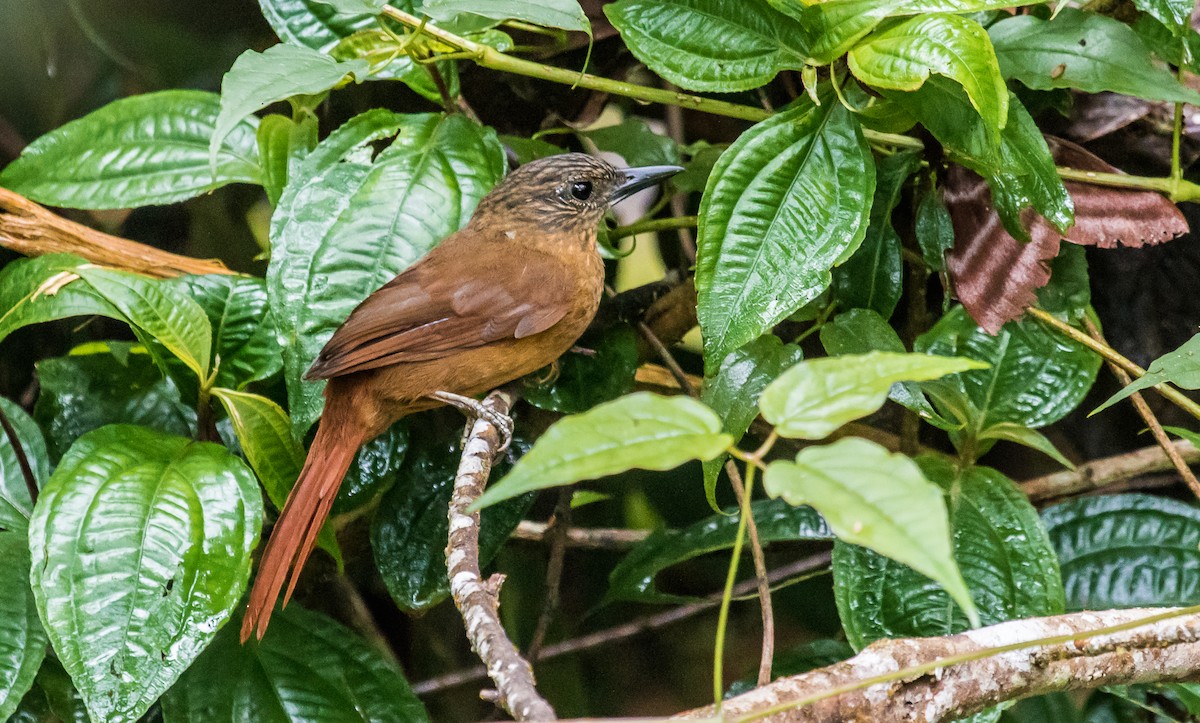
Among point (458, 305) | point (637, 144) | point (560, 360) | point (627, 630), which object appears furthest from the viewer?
point (627, 630)

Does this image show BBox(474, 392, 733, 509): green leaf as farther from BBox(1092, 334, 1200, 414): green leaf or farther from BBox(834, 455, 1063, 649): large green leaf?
BBox(834, 455, 1063, 649): large green leaf

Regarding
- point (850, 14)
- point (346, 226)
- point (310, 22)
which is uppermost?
point (310, 22)

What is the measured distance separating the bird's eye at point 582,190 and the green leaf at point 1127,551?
119 centimetres

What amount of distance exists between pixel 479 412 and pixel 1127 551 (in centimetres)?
132

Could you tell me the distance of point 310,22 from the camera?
78.7 inches

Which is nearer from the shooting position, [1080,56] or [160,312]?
[1080,56]

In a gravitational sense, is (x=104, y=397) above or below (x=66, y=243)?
below

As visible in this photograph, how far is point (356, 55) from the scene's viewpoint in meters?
1.92

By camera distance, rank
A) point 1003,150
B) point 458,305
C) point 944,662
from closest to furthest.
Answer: point 944,662 < point 1003,150 < point 458,305

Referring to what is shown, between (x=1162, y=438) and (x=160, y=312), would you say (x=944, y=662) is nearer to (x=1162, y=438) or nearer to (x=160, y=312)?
(x=1162, y=438)

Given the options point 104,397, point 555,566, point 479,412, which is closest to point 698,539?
point 555,566

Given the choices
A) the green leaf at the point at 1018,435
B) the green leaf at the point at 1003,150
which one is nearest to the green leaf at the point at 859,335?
the green leaf at the point at 1018,435

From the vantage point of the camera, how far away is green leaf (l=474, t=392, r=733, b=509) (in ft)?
2.72

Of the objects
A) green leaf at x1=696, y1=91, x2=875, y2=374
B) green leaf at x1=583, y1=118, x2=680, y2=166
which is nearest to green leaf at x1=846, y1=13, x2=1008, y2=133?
green leaf at x1=696, y1=91, x2=875, y2=374
